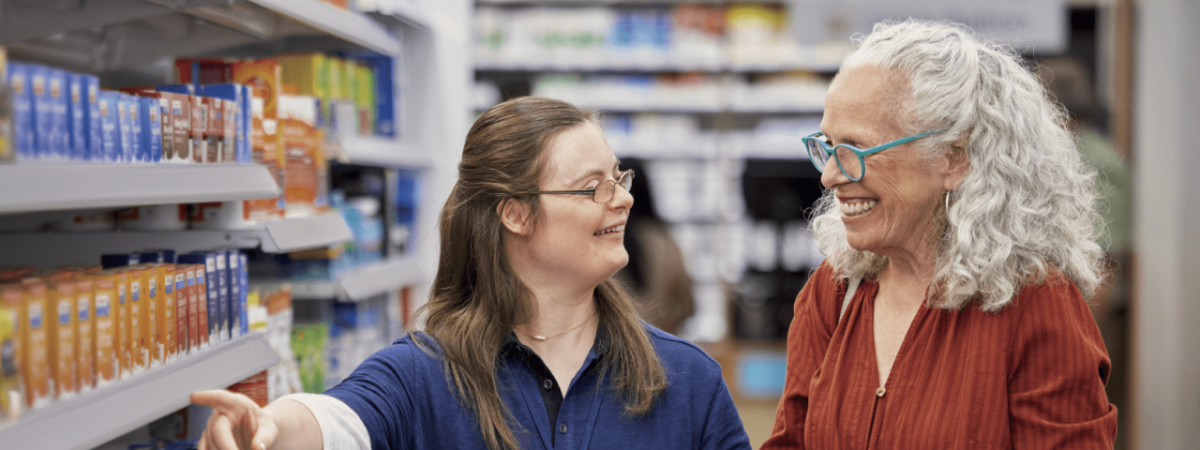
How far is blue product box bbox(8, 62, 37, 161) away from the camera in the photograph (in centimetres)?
127

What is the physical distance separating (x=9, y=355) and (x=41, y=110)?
377mm

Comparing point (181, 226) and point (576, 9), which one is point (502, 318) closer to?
point (181, 226)

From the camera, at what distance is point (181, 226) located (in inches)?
82.5

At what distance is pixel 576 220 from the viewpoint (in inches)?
61.9

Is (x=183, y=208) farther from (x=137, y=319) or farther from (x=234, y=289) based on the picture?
(x=137, y=319)

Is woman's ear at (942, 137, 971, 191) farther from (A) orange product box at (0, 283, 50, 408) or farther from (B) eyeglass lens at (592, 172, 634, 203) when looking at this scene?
(A) orange product box at (0, 283, 50, 408)

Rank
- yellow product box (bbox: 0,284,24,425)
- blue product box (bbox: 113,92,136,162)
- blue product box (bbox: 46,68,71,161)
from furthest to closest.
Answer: blue product box (bbox: 113,92,136,162)
blue product box (bbox: 46,68,71,161)
yellow product box (bbox: 0,284,24,425)

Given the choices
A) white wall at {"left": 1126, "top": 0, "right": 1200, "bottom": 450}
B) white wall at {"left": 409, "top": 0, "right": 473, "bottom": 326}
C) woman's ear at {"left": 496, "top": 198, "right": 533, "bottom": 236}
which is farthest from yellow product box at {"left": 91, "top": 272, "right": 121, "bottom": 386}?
white wall at {"left": 1126, "top": 0, "right": 1200, "bottom": 450}

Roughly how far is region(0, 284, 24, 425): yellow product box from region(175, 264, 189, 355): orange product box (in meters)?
0.46

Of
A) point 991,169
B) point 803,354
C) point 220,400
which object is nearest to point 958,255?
point 991,169

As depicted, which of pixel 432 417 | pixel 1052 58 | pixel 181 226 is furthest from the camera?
pixel 1052 58

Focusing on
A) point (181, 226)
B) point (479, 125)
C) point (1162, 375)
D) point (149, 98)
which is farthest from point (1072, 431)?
point (1162, 375)

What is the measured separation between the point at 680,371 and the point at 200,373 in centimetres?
100

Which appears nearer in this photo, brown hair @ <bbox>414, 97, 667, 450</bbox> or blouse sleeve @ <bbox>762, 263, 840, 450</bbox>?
brown hair @ <bbox>414, 97, 667, 450</bbox>
